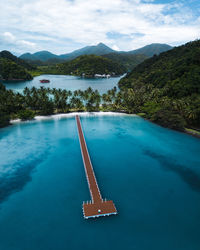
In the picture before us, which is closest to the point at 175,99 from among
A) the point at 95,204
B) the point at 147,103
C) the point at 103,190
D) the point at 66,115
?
the point at 147,103

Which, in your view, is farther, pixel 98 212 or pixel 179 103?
pixel 179 103

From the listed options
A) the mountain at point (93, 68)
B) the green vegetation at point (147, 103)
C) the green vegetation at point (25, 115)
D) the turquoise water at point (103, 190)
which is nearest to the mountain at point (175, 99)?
the green vegetation at point (147, 103)

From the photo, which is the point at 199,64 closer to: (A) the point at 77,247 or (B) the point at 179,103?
(B) the point at 179,103

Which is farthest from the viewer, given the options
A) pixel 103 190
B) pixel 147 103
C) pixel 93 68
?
pixel 93 68

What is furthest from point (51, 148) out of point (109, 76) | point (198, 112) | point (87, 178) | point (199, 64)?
point (109, 76)

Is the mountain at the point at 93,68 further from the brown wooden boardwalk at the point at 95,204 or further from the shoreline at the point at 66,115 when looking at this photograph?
the brown wooden boardwalk at the point at 95,204

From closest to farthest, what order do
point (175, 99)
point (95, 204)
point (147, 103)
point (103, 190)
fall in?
point (95, 204) → point (103, 190) → point (175, 99) → point (147, 103)

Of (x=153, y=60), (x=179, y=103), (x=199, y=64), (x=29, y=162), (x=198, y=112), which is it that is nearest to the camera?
(x=29, y=162)

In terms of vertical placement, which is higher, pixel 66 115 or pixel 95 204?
pixel 66 115

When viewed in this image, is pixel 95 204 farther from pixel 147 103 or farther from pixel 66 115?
pixel 147 103
